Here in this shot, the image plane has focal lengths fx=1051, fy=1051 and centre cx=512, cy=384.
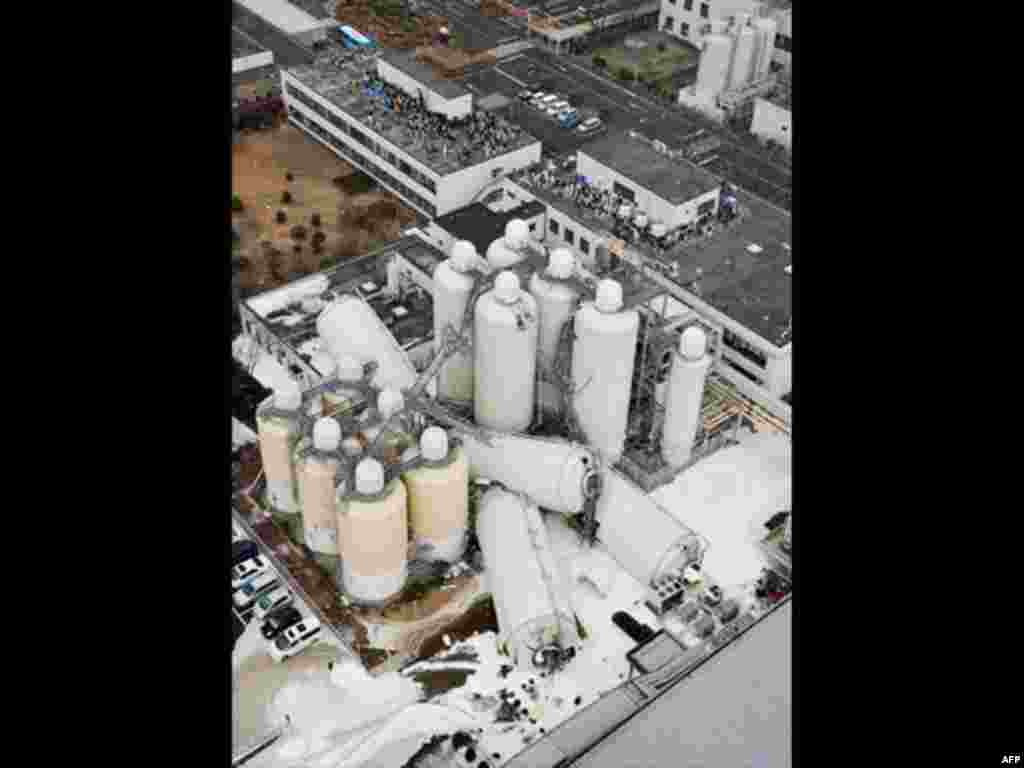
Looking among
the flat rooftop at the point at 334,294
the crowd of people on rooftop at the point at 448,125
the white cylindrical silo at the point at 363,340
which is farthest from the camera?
the crowd of people on rooftop at the point at 448,125

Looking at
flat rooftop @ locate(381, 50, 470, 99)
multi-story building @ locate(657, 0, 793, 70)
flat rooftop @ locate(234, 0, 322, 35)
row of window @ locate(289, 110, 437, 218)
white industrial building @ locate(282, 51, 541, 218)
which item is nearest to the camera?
white industrial building @ locate(282, 51, 541, 218)

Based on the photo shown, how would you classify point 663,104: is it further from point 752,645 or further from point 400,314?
point 752,645

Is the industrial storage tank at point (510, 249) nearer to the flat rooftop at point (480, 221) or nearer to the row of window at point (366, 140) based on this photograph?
the flat rooftop at point (480, 221)

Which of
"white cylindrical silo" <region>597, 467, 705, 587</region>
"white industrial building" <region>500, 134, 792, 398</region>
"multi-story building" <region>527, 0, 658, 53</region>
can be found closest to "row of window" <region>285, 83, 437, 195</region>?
"white industrial building" <region>500, 134, 792, 398</region>

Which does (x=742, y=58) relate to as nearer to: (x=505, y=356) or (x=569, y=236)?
(x=569, y=236)

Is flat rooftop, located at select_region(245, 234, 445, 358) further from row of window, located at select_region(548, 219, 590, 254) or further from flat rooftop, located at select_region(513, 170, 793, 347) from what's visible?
flat rooftop, located at select_region(513, 170, 793, 347)

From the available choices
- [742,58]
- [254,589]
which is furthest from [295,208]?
[742,58]

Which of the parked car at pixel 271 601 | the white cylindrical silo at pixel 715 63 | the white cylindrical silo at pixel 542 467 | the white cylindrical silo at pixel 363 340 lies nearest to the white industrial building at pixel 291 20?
the white cylindrical silo at pixel 715 63
